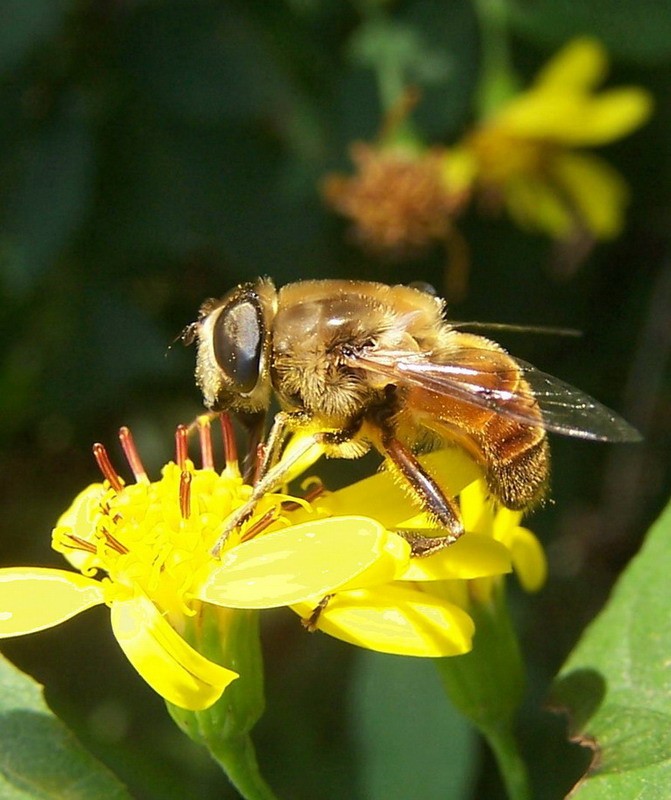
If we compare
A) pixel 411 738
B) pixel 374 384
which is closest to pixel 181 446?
pixel 374 384

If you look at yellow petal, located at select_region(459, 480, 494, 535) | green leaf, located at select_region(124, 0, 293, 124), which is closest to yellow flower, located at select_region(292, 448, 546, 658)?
yellow petal, located at select_region(459, 480, 494, 535)

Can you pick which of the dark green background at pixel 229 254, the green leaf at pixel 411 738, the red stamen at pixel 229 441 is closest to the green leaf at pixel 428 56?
the dark green background at pixel 229 254

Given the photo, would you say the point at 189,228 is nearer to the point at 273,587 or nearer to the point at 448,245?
the point at 448,245

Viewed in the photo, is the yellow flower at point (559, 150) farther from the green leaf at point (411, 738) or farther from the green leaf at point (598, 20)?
the green leaf at point (411, 738)

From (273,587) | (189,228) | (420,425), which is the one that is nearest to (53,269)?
(189,228)

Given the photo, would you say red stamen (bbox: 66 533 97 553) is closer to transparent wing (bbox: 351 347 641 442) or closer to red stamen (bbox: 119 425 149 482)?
red stamen (bbox: 119 425 149 482)
